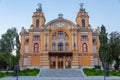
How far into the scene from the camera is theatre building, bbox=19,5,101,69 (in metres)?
42.0

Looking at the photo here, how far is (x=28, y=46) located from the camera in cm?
4397

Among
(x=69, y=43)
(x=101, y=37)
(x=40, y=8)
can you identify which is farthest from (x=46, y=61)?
(x=101, y=37)

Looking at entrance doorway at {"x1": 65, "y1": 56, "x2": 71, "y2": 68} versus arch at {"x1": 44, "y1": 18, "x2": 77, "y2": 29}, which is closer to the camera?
entrance doorway at {"x1": 65, "y1": 56, "x2": 71, "y2": 68}

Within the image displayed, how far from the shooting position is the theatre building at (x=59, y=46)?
4203cm

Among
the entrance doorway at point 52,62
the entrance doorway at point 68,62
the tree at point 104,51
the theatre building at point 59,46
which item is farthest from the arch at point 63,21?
the tree at point 104,51

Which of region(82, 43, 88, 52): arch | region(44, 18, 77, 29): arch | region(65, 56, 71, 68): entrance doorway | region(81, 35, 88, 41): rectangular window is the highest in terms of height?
region(44, 18, 77, 29): arch

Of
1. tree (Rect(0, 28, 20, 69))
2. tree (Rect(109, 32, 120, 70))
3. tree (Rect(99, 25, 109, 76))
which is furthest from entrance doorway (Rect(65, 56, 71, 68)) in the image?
tree (Rect(99, 25, 109, 76))

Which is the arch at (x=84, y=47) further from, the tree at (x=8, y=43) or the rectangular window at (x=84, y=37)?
the tree at (x=8, y=43)

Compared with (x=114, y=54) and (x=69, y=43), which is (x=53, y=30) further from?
(x=114, y=54)

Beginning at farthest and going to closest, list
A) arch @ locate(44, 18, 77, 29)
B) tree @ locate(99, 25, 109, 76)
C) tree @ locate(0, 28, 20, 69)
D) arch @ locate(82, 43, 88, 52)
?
tree @ locate(0, 28, 20, 69)
arch @ locate(44, 18, 77, 29)
arch @ locate(82, 43, 88, 52)
tree @ locate(99, 25, 109, 76)

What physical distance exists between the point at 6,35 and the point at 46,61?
10.8m

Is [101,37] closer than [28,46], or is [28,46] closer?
[101,37]

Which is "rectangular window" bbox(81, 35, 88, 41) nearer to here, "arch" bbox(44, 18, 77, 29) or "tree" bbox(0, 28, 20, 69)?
"arch" bbox(44, 18, 77, 29)

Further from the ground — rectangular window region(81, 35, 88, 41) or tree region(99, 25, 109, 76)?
rectangular window region(81, 35, 88, 41)
